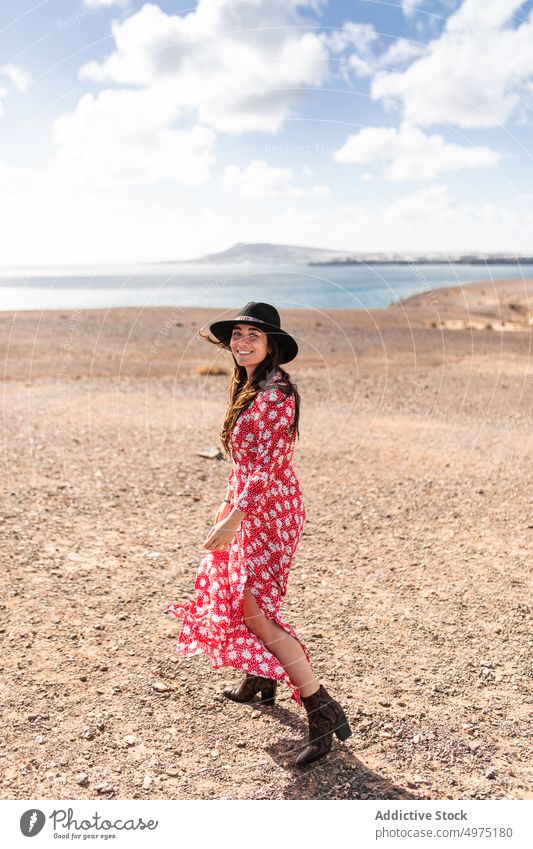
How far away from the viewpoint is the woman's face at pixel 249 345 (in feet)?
13.4

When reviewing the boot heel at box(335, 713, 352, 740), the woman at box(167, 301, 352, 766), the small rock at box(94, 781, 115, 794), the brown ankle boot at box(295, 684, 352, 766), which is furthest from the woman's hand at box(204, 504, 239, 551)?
Answer: the small rock at box(94, 781, 115, 794)

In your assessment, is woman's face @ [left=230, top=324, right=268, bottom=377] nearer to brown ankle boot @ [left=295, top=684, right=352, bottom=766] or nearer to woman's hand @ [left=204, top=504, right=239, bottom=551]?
woman's hand @ [left=204, top=504, right=239, bottom=551]

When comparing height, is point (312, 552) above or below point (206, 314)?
below

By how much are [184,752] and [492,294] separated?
49982mm

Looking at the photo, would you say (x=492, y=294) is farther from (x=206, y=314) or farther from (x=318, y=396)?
(x=318, y=396)

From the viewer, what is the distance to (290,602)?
6145 mm

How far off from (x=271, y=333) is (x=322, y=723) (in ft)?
6.94

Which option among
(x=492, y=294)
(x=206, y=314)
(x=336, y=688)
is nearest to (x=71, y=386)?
(x=336, y=688)

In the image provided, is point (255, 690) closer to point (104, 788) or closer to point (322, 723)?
point (322, 723)

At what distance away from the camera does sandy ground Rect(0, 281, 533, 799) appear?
13.4ft

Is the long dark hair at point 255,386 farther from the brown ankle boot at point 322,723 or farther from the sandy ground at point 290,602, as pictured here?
the sandy ground at point 290,602

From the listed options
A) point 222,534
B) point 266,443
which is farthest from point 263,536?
point 266,443

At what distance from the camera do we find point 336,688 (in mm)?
4883

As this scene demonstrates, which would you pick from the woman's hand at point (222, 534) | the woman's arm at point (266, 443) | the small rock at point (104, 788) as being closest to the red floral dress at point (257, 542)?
the woman's arm at point (266, 443)
